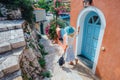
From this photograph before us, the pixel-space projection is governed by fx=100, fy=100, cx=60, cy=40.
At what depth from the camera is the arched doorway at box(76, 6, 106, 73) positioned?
405 cm

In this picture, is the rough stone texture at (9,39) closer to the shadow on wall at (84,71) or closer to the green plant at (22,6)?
the green plant at (22,6)

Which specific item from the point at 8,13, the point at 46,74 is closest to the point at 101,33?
the point at 46,74

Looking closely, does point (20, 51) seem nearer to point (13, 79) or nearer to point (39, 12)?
point (13, 79)

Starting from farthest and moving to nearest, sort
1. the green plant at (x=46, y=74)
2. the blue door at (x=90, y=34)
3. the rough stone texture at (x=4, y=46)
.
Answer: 1. the blue door at (x=90, y=34)
2. the green plant at (x=46, y=74)
3. the rough stone texture at (x=4, y=46)

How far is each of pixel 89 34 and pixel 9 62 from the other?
3503 mm

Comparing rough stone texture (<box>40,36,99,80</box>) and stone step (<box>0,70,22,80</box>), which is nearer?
stone step (<box>0,70,22,80</box>)

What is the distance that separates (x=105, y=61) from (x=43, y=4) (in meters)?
17.3

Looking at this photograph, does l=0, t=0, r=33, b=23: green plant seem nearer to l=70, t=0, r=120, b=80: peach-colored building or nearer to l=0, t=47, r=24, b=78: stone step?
l=70, t=0, r=120, b=80: peach-colored building

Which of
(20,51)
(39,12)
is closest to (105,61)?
(20,51)

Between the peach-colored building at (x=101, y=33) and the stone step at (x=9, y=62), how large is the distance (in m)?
2.79

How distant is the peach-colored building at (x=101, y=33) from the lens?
120 inches

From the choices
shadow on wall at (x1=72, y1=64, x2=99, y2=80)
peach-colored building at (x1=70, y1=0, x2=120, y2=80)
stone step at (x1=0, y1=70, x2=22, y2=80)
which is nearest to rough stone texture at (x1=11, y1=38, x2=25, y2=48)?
stone step at (x1=0, y1=70, x2=22, y2=80)

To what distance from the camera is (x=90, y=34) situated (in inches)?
178

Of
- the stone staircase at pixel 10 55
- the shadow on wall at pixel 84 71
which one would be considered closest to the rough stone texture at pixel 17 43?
the stone staircase at pixel 10 55
